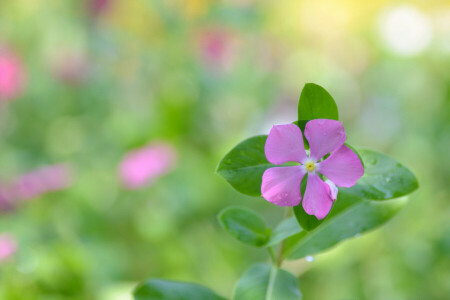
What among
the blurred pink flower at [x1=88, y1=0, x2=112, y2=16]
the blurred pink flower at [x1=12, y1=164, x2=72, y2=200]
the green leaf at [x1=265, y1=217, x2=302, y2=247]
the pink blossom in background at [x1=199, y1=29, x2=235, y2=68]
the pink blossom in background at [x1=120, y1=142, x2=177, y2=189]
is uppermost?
the blurred pink flower at [x1=88, y1=0, x2=112, y2=16]

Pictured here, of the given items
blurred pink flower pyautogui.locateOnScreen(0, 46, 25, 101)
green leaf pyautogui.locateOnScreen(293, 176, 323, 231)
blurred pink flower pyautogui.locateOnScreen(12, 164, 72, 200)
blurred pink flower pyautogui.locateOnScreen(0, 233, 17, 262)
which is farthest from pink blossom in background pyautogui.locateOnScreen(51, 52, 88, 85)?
green leaf pyautogui.locateOnScreen(293, 176, 323, 231)

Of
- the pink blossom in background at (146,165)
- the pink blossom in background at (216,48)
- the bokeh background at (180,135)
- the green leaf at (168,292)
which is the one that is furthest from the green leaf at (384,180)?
the pink blossom in background at (216,48)

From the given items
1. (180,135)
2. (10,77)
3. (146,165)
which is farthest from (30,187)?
(10,77)

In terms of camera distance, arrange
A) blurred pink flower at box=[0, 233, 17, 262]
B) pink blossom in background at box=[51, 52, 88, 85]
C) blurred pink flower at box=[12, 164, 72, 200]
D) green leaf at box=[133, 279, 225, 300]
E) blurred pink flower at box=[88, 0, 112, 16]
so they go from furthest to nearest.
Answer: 1. blurred pink flower at box=[88, 0, 112, 16]
2. pink blossom in background at box=[51, 52, 88, 85]
3. blurred pink flower at box=[12, 164, 72, 200]
4. blurred pink flower at box=[0, 233, 17, 262]
5. green leaf at box=[133, 279, 225, 300]

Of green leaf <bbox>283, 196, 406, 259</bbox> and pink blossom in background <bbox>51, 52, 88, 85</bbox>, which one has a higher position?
pink blossom in background <bbox>51, 52, 88, 85</bbox>

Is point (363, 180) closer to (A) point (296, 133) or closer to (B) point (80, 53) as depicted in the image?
(A) point (296, 133)

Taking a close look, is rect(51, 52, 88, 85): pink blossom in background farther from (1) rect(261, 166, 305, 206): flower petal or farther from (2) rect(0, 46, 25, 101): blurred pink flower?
(1) rect(261, 166, 305, 206): flower petal

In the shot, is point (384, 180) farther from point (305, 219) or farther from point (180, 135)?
point (180, 135)
